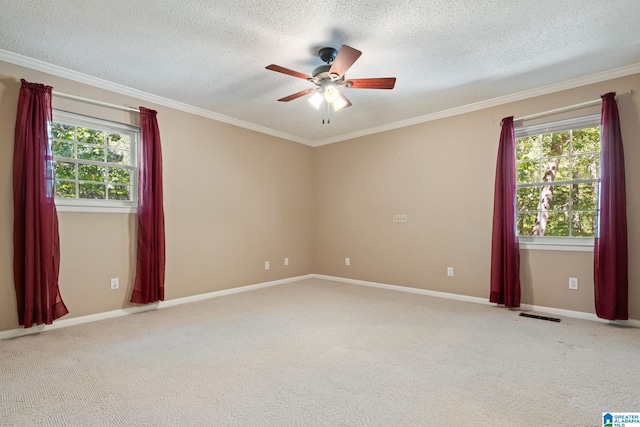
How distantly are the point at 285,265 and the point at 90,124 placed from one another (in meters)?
3.32

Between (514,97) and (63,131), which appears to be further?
(514,97)

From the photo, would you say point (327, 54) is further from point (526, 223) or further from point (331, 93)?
point (526, 223)

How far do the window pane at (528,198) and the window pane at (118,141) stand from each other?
15.6 ft

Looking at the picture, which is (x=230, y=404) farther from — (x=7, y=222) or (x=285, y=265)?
(x=285, y=265)

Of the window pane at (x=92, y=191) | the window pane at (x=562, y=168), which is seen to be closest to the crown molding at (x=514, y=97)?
the window pane at (x=562, y=168)

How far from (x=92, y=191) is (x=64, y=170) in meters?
0.31

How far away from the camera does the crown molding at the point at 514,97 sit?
3.20 meters

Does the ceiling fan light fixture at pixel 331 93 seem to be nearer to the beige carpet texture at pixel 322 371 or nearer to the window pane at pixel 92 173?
the beige carpet texture at pixel 322 371

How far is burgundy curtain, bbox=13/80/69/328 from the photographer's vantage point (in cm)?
287

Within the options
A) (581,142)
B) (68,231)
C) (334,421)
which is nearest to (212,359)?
(334,421)

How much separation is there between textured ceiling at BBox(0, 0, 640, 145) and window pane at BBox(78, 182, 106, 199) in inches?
45.3

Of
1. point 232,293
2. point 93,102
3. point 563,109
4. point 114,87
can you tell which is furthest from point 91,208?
point 563,109

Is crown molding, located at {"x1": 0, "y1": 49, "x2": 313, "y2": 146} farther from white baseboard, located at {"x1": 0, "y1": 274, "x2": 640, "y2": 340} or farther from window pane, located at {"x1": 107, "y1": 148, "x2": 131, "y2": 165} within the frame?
white baseboard, located at {"x1": 0, "y1": 274, "x2": 640, "y2": 340}

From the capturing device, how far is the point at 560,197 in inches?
144
